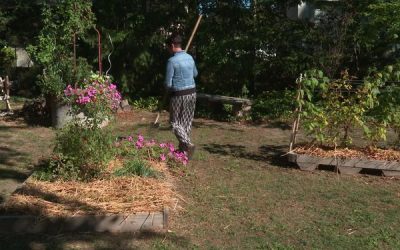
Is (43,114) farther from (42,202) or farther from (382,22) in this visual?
(382,22)

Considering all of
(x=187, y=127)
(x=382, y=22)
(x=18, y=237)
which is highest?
(x=382, y=22)

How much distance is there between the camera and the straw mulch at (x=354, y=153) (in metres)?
A: 7.63

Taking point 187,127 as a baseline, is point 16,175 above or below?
below

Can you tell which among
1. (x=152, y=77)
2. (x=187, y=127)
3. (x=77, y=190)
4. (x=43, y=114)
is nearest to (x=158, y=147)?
(x=187, y=127)

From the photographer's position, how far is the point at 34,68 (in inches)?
559

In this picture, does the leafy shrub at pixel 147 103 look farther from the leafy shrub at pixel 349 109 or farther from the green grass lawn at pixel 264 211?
the leafy shrub at pixel 349 109

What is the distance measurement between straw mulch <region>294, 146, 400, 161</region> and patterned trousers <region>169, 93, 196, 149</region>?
161 cm

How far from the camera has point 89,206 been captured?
5.45 meters

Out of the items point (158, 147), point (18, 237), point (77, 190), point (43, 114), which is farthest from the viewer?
point (43, 114)

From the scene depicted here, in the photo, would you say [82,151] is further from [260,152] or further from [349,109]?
[349,109]

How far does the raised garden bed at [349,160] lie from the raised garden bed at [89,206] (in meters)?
2.27

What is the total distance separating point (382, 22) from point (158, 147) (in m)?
5.59

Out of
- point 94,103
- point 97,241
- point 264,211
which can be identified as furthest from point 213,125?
point 97,241

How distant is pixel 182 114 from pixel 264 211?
2.18 meters
